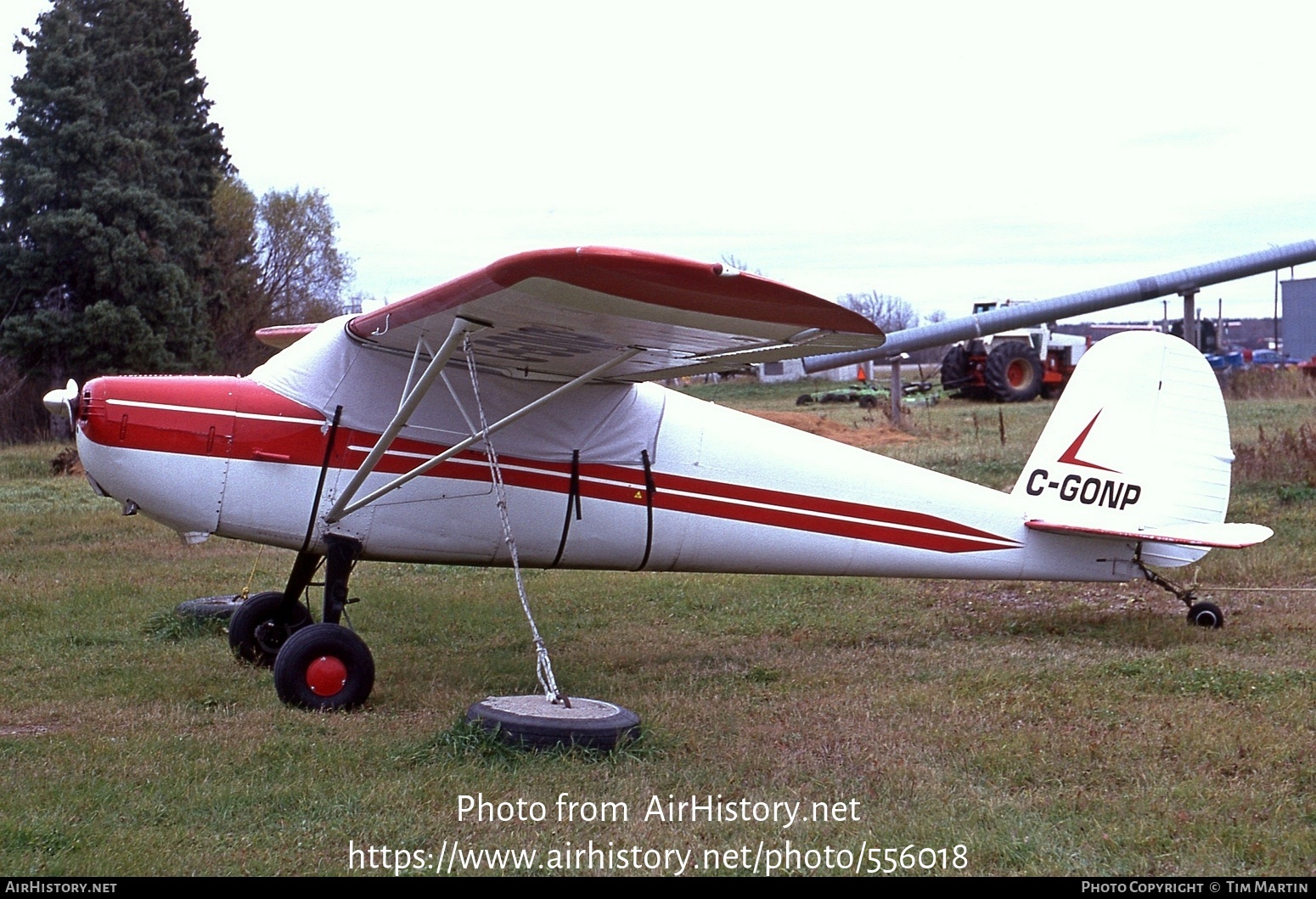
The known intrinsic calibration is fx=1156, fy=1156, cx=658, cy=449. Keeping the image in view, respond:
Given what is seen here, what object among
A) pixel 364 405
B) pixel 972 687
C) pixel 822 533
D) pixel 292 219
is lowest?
pixel 972 687

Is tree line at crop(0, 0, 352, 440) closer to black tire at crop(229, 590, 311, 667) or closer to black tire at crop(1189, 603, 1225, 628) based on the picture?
black tire at crop(229, 590, 311, 667)

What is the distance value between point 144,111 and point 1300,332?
64.0 m

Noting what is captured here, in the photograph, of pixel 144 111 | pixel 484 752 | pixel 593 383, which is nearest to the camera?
pixel 484 752

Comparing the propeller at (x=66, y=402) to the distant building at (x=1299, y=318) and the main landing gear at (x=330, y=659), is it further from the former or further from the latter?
the distant building at (x=1299, y=318)

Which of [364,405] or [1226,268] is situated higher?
[1226,268]

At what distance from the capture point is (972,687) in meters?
6.50

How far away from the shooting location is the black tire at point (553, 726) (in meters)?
5.21

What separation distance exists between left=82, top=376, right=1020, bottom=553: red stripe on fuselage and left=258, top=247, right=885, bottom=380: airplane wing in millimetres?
602

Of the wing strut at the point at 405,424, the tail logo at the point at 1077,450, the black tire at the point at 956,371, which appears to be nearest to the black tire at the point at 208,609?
the wing strut at the point at 405,424

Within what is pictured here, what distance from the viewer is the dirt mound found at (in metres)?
21.1

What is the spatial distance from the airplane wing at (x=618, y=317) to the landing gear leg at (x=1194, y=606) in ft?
11.4
